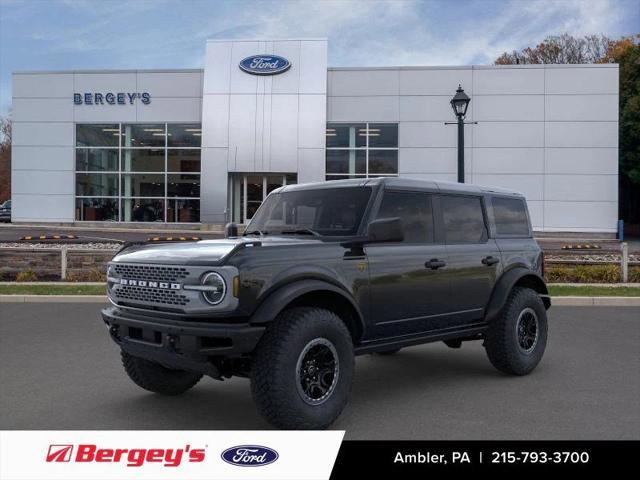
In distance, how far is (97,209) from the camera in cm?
3162

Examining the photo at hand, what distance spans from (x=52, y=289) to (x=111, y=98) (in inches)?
818

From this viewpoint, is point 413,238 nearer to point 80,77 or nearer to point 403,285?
point 403,285

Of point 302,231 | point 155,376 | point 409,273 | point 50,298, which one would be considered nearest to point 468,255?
point 409,273

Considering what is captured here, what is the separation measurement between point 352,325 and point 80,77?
3035cm

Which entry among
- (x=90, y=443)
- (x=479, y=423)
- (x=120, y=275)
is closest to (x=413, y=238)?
(x=479, y=423)

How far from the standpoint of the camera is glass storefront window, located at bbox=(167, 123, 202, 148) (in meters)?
31.1

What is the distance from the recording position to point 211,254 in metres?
4.19

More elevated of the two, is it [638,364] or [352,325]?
[352,325]

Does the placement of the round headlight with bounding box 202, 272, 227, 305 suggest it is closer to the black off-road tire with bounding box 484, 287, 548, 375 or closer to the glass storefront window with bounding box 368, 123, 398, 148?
the black off-road tire with bounding box 484, 287, 548, 375

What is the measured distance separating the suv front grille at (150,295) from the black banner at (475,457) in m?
1.48

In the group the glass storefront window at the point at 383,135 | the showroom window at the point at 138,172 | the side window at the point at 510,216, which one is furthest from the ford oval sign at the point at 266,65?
the side window at the point at 510,216

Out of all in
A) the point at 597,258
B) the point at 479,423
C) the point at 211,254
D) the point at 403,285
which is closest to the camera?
the point at 211,254

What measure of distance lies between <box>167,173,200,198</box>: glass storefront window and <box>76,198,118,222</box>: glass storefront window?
9.98 ft

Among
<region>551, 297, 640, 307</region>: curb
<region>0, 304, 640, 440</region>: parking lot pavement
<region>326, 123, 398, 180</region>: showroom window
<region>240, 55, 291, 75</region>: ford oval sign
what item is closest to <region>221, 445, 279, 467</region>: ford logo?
<region>0, 304, 640, 440</region>: parking lot pavement
